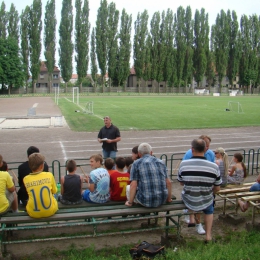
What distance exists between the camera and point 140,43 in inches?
3241

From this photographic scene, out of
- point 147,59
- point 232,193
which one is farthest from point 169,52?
point 232,193

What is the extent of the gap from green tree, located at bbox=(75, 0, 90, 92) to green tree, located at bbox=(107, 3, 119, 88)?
5558mm

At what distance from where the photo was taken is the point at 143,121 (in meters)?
23.4

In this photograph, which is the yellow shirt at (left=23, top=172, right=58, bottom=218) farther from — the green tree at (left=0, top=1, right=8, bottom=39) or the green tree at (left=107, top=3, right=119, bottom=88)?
the green tree at (left=0, top=1, right=8, bottom=39)

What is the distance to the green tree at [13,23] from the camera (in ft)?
238

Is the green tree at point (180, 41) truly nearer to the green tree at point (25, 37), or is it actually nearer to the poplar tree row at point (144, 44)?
the poplar tree row at point (144, 44)

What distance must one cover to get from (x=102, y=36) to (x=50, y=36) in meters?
12.8

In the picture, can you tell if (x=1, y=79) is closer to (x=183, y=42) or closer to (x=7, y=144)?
(x=183, y=42)

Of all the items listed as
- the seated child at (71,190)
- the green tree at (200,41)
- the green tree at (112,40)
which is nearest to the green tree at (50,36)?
the green tree at (112,40)

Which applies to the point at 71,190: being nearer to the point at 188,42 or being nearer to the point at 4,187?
the point at 4,187

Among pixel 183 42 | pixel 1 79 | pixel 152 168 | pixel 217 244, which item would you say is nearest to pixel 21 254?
pixel 152 168

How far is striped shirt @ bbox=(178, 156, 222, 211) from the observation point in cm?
466

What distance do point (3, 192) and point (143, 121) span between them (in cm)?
1901

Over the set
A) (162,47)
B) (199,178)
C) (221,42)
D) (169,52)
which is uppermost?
(221,42)
